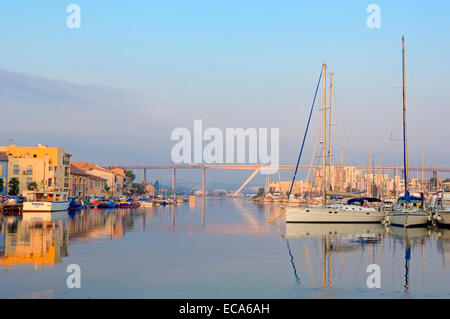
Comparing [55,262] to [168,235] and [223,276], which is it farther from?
[168,235]

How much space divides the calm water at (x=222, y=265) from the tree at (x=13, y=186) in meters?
45.2

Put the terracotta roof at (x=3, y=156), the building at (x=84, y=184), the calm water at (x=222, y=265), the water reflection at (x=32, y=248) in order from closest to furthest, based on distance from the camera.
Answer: the calm water at (x=222, y=265) < the water reflection at (x=32, y=248) < the terracotta roof at (x=3, y=156) < the building at (x=84, y=184)

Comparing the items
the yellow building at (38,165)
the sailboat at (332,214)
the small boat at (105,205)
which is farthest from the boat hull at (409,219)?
the small boat at (105,205)

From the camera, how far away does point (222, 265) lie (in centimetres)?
1972

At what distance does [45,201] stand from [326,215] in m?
34.6

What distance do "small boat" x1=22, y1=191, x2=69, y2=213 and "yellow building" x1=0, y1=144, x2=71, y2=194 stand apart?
1111 centimetres

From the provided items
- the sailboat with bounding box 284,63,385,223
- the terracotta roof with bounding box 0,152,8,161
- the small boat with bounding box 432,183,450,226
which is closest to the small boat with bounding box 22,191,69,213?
the terracotta roof with bounding box 0,152,8,161

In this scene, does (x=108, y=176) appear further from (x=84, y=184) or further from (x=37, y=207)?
(x=37, y=207)

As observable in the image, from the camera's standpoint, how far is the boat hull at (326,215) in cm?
3920

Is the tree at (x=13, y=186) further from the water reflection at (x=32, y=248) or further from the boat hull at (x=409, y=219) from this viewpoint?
the boat hull at (x=409, y=219)

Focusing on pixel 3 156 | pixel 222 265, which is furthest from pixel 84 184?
pixel 222 265

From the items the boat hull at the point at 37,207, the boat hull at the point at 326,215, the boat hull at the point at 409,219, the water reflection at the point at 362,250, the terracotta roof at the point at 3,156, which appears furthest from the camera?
the terracotta roof at the point at 3,156
